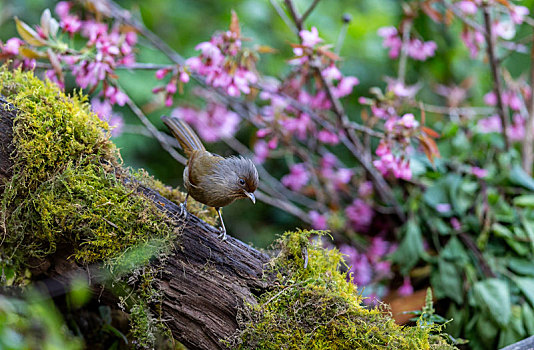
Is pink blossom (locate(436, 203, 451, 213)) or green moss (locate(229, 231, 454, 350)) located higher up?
pink blossom (locate(436, 203, 451, 213))

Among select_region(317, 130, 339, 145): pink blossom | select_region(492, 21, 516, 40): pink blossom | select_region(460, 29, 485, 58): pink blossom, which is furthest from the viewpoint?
select_region(460, 29, 485, 58): pink blossom

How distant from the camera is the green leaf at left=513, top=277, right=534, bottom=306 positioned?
8.63 ft

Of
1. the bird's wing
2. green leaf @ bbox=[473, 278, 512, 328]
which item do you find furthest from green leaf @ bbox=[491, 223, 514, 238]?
the bird's wing

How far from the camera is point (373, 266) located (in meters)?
3.36

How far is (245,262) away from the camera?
6.01 ft

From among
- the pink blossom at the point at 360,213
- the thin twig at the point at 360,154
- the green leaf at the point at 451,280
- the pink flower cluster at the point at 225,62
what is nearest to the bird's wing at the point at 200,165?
the pink flower cluster at the point at 225,62

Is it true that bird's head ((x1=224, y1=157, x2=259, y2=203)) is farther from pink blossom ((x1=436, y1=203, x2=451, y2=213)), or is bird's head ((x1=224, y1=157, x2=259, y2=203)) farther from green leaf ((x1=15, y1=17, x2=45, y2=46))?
pink blossom ((x1=436, y1=203, x2=451, y2=213))

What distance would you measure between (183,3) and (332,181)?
2364 mm

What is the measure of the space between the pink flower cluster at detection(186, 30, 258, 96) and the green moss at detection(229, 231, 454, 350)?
1169mm

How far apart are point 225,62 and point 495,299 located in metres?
1.88

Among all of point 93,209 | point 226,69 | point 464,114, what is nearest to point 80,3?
point 226,69

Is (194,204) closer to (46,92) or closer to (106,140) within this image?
(106,140)

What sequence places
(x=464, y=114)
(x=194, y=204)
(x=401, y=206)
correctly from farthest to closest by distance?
(x=464, y=114) → (x=401, y=206) → (x=194, y=204)

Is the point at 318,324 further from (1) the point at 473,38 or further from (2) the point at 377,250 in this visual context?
(1) the point at 473,38
